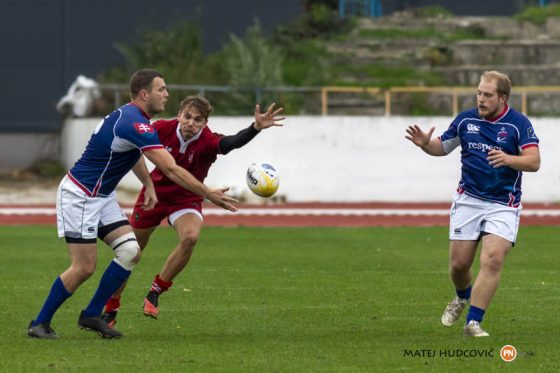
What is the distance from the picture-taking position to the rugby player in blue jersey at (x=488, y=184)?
970 centimetres

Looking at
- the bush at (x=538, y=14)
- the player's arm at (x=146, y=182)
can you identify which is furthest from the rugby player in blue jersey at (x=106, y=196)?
the bush at (x=538, y=14)

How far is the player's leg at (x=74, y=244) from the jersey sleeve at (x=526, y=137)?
3.41 m

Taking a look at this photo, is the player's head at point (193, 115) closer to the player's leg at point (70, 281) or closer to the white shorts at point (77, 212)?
the white shorts at point (77, 212)

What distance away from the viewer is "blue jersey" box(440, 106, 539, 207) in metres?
9.88

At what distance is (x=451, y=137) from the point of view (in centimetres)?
1035

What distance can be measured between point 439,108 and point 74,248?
866 inches

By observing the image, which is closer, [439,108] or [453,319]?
[453,319]

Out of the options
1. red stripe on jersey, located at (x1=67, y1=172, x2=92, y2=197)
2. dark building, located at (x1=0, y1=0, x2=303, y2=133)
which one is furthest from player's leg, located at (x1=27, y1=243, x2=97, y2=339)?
dark building, located at (x1=0, y1=0, x2=303, y2=133)

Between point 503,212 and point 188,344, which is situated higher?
point 503,212

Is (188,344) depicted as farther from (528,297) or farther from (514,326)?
(528,297)

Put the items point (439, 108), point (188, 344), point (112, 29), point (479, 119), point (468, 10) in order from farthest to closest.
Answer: point (468, 10)
point (112, 29)
point (439, 108)
point (479, 119)
point (188, 344)

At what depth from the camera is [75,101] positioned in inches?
1231

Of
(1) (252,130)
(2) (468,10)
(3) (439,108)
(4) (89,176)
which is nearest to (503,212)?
(1) (252,130)

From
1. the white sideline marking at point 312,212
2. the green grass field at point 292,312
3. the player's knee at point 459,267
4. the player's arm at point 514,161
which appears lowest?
the white sideline marking at point 312,212
